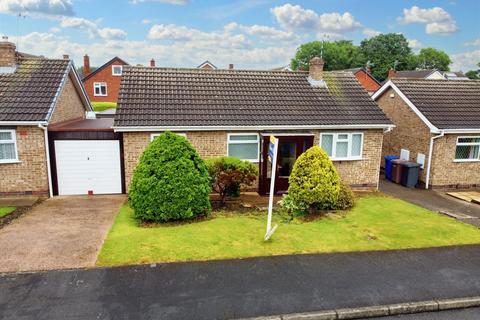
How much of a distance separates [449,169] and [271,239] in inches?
425

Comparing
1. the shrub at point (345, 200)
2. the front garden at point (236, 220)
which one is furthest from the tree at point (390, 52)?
the front garden at point (236, 220)

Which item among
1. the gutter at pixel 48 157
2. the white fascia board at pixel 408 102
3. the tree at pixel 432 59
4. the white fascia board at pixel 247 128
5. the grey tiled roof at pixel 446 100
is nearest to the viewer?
the gutter at pixel 48 157

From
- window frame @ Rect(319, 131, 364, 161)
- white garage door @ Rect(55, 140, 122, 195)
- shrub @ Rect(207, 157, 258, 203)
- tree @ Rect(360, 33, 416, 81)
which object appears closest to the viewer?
shrub @ Rect(207, 157, 258, 203)

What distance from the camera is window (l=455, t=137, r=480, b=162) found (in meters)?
15.7

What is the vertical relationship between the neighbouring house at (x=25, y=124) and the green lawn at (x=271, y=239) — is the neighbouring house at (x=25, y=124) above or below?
above

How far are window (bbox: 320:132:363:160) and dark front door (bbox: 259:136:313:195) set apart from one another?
0.90 m

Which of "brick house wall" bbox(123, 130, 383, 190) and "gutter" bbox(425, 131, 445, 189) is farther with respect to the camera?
"gutter" bbox(425, 131, 445, 189)

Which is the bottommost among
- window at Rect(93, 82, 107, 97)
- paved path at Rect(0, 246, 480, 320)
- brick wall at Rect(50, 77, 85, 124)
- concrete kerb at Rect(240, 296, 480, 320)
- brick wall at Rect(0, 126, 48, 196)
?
concrete kerb at Rect(240, 296, 480, 320)

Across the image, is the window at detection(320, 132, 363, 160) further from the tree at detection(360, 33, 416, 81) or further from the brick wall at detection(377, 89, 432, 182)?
the tree at detection(360, 33, 416, 81)

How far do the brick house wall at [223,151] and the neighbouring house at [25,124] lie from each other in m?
2.69

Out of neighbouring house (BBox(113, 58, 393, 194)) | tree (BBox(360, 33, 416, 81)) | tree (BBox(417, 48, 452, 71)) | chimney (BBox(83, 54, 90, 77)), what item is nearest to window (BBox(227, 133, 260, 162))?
neighbouring house (BBox(113, 58, 393, 194))

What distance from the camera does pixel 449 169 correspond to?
51.5 feet

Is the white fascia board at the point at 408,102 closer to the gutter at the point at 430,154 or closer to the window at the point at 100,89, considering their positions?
the gutter at the point at 430,154

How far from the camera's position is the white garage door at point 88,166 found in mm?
12781
